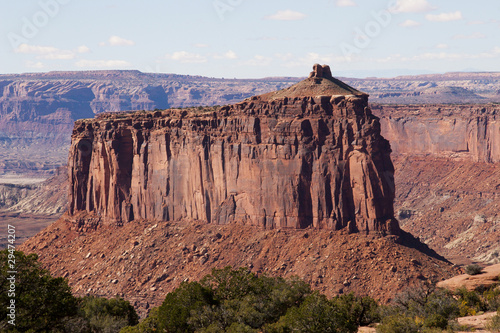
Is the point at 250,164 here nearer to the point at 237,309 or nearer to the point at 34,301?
the point at 237,309

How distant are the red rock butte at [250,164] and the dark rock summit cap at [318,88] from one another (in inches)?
5.6

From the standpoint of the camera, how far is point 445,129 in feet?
557

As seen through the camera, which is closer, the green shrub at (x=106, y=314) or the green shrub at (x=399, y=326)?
the green shrub at (x=399, y=326)

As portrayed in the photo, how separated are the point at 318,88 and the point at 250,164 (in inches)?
473

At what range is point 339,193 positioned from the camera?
9144cm

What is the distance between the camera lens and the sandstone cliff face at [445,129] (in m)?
160

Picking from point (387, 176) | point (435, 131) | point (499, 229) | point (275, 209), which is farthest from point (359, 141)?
point (435, 131)

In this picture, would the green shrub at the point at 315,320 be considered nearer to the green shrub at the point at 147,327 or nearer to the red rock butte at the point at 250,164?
the green shrub at the point at 147,327

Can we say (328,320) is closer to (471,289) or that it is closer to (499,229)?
(471,289)

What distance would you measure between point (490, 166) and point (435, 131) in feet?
58.0

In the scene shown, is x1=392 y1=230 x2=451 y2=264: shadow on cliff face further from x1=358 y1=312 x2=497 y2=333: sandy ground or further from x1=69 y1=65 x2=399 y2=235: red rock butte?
x1=358 y1=312 x2=497 y2=333: sandy ground

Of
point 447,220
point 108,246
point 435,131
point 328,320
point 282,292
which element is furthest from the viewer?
point 435,131

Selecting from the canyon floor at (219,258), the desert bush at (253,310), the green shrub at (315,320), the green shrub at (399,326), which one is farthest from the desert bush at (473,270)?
the green shrub at (315,320)

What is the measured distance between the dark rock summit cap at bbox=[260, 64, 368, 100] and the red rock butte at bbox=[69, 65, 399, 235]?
142mm
